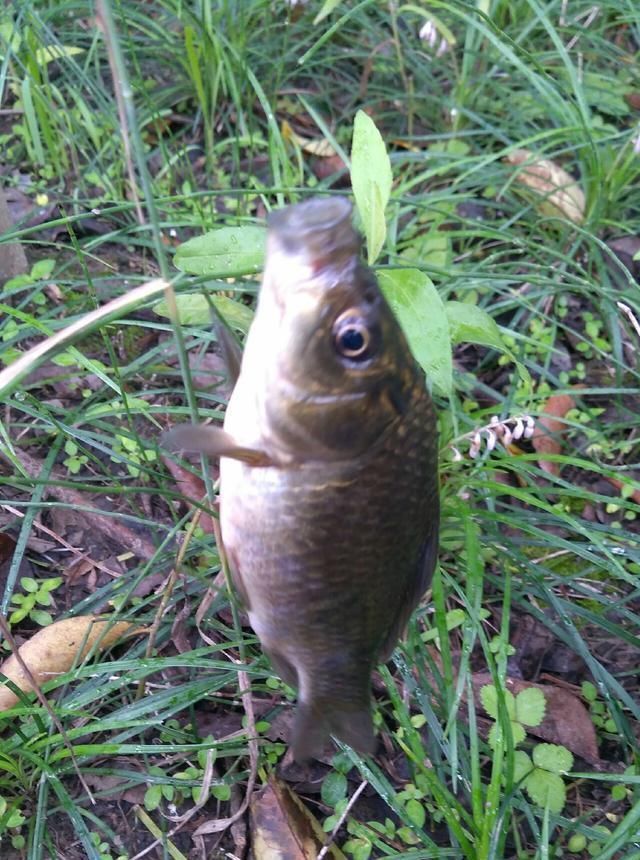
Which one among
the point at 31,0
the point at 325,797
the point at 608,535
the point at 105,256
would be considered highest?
the point at 31,0

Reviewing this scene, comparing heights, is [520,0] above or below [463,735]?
above

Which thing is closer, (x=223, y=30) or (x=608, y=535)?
(x=608, y=535)

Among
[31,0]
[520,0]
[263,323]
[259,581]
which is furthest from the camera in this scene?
[520,0]

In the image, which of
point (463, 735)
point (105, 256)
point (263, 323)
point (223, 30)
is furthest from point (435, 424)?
point (223, 30)

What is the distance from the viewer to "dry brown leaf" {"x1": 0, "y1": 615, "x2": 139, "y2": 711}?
82.5 inches

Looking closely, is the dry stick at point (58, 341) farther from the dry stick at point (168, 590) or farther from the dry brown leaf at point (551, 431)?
the dry brown leaf at point (551, 431)

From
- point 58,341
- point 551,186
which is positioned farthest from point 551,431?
point 58,341

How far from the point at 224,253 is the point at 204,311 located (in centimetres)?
14

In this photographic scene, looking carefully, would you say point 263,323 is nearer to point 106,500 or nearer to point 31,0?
point 106,500

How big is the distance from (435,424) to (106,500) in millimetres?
1361

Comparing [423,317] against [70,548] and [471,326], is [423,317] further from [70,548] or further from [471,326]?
[70,548]

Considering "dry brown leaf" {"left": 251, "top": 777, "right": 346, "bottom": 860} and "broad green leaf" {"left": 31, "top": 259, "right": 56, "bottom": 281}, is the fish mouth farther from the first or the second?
"broad green leaf" {"left": 31, "top": 259, "right": 56, "bottom": 281}

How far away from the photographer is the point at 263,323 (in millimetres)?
1297

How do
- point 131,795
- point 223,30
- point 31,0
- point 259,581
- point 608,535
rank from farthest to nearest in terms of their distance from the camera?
point 223,30, point 31,0, point 608,535, point 131,795, point 259,581
